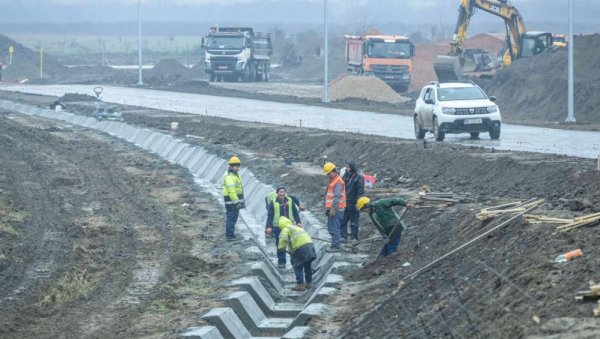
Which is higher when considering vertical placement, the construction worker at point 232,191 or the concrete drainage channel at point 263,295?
the construction worker at point 232,191

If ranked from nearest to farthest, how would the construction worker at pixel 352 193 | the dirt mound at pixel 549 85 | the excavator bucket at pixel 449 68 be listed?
the construction worker at pixel 352 193 → the dirt mound at pixel 549 85 → the excavator bucket at pixel 449 68

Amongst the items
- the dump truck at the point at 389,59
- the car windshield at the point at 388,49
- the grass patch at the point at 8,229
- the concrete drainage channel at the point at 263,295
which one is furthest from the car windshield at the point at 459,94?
the car windshield at the point at 388,49

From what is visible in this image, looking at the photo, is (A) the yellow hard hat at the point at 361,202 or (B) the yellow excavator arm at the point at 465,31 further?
(B) the yellow excavator arm at the point at 465,31

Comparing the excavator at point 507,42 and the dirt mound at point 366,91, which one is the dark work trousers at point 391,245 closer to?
the dirt mound at point 366,91

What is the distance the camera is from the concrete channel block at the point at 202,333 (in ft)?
44.7

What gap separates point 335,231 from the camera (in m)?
19.1

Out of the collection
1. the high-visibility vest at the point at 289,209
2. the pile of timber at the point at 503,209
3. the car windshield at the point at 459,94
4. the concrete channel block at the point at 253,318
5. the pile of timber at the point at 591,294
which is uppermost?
the car windshield at the point at 459,94

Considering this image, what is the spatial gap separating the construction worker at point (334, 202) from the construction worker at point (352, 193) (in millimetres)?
328

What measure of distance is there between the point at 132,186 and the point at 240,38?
47620mm

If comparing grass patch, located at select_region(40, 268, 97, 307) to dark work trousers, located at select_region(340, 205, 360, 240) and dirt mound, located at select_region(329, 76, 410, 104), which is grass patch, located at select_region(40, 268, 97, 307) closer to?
dark work trousers, located at select_region(340, 205, 360, 240)

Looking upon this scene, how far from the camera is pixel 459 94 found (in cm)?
3244

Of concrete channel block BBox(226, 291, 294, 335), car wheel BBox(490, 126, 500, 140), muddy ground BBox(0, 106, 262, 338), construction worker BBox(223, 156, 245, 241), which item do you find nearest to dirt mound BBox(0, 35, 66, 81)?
muddy ground BBox(0, 106, 262, 338)

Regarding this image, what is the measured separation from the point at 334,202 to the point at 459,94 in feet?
47.0

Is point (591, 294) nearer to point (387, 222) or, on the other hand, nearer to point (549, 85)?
point (387, 222)
